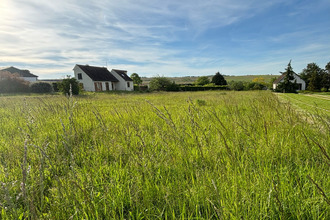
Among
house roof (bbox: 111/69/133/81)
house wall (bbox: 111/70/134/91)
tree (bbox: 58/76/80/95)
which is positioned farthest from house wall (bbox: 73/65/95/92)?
tree (bbox: 58/76/80/95)

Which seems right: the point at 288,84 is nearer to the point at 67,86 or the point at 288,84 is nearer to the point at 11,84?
the point at 67,86

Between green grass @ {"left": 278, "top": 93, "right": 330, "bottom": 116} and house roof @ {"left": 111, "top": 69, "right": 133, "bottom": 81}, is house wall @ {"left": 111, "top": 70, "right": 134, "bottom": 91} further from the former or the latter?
green grass @ {"left": 278, "top": 93, "right": 330, "bottom": 116}

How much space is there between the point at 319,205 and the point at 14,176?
3.31 meters

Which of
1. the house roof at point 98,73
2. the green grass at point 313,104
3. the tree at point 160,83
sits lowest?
the green grass at point 313,104

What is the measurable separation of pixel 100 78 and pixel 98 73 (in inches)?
79.9

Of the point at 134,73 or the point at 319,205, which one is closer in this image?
the point at 319,205

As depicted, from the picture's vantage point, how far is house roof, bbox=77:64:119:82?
3667cm

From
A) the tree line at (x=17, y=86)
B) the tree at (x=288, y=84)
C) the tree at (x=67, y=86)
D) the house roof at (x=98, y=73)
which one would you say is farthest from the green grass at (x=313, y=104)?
the house roof at (x=98, y=73)

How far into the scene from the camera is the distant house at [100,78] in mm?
36250

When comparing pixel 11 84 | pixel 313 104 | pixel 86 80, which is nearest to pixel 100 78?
pixel 86 80

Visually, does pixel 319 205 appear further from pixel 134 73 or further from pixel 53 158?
pixel 134 73

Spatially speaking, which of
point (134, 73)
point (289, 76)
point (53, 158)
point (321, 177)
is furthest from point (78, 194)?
point (134, 73)

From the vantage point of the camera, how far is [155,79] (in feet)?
143

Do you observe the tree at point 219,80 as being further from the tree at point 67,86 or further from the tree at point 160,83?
the tree at point 67,86
